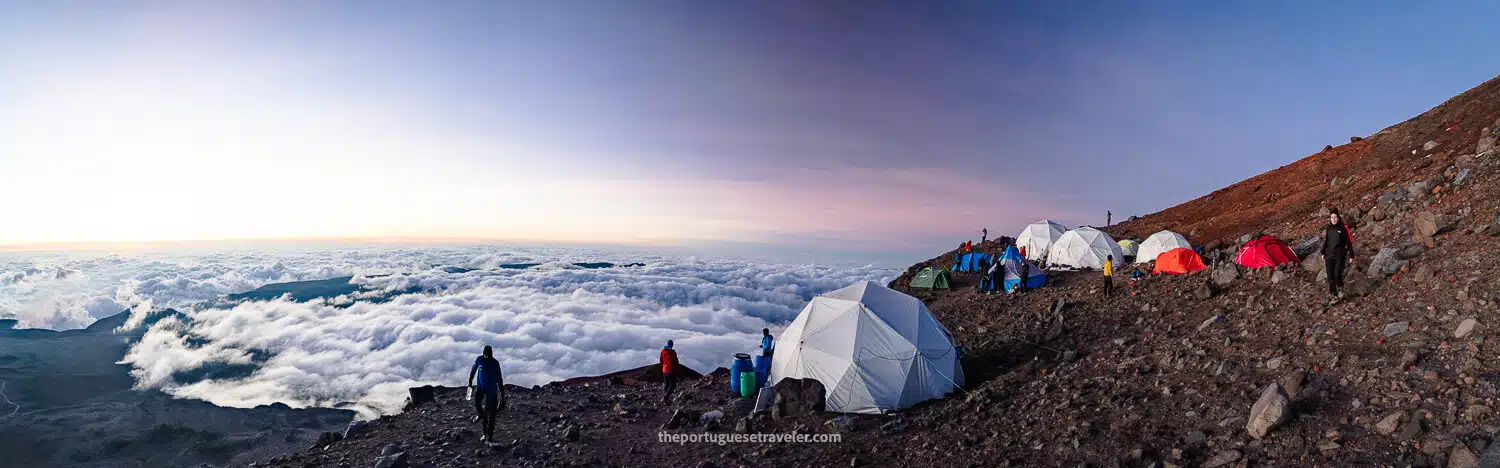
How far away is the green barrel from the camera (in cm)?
1425

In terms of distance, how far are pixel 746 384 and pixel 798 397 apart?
244 cm

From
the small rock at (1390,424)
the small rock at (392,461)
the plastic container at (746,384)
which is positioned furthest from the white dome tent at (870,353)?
the small rock at (392,461)

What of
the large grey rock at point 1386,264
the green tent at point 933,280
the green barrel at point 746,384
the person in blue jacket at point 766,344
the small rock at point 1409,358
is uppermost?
the large grey rock at point 1386,264

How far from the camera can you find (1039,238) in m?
32.8

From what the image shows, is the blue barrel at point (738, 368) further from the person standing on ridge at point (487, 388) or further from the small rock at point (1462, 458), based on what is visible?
the small rock at point (1462, 458)

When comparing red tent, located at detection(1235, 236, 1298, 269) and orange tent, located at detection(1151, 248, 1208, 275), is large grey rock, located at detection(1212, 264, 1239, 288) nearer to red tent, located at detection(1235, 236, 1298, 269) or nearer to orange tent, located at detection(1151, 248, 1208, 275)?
red tent, located at detection(1235, 236, 1298, 269)

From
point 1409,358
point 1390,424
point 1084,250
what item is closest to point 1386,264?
point 1409,358

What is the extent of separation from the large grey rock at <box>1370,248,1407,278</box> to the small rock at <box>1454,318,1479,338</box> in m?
3.46

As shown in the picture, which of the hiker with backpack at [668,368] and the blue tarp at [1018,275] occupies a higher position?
the blue tarp at [1018,275]

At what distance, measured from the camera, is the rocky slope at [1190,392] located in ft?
22.1

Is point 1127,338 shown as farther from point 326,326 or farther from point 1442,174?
point 326,326

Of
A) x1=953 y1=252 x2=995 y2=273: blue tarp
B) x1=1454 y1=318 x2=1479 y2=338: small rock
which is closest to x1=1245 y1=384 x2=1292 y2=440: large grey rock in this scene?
x1=1454 y1=318 x2=1479 y2=338: small rock

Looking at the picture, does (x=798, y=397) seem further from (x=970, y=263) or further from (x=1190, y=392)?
(x=970, y=263)

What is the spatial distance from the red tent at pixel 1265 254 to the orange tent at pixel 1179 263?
290 cm
